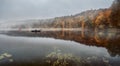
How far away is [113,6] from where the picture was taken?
365 feet

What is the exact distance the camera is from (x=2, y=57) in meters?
29.6

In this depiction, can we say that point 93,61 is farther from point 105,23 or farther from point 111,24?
point 105,23

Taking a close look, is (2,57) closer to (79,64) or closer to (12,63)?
(12,63)

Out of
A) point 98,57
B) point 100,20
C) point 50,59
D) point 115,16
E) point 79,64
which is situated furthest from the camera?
point 100,20

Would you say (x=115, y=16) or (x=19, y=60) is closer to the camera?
(x=19, y=60)

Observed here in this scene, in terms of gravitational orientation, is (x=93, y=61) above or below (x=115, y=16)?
below

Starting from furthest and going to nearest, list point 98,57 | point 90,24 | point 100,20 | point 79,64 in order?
point 90,24
point 100,20
point 98,57
point 79,64

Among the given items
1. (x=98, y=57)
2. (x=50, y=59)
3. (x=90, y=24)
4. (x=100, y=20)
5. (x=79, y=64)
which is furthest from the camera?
(x=90, y=24)

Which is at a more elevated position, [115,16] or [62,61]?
[115,16]

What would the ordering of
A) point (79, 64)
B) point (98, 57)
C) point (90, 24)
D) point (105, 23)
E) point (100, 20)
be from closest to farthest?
point (79, 64), point (98, 57), point (105, 23), point (100, 20), point (90, 24)

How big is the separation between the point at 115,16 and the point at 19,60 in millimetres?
83422

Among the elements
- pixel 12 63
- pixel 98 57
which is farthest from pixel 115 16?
pixel 12 63

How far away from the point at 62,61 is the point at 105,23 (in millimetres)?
96228

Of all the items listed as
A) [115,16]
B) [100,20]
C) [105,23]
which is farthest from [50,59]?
[100,20]
